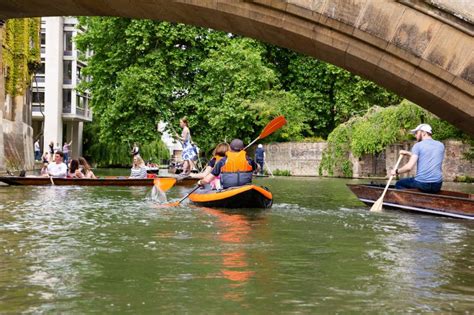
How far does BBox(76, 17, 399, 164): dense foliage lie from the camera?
111ft

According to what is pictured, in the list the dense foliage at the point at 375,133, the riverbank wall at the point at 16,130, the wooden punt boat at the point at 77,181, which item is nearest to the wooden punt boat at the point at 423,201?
the wooden punt boat at the point at 77,181

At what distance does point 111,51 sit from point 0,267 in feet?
97.4

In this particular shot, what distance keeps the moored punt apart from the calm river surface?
0.93m

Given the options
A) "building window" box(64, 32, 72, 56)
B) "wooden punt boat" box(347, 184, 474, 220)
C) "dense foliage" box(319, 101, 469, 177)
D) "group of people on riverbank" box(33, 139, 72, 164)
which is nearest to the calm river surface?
"wooden punt boat" box(347, 184, 474, 220)

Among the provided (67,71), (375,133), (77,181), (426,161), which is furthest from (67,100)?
(426,161)

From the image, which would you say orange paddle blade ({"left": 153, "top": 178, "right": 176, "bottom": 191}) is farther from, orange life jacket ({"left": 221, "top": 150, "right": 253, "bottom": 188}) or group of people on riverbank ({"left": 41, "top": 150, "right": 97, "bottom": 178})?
group of people on riverbank ({"left": 41, "top": 150, "right": 97, "bottom": 178})

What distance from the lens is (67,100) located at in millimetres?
57438

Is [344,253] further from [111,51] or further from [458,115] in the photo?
[111,51]

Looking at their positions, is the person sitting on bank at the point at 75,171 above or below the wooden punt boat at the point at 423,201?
above

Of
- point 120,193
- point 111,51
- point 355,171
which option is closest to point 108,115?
point 111,51

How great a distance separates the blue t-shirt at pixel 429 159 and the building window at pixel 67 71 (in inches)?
Result: 1843

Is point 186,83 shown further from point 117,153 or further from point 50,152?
point 117,153

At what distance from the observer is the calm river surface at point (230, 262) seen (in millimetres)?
5375

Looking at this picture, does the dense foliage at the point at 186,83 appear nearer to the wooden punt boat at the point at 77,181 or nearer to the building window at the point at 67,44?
the wooden punt boat at the point at 77,181
